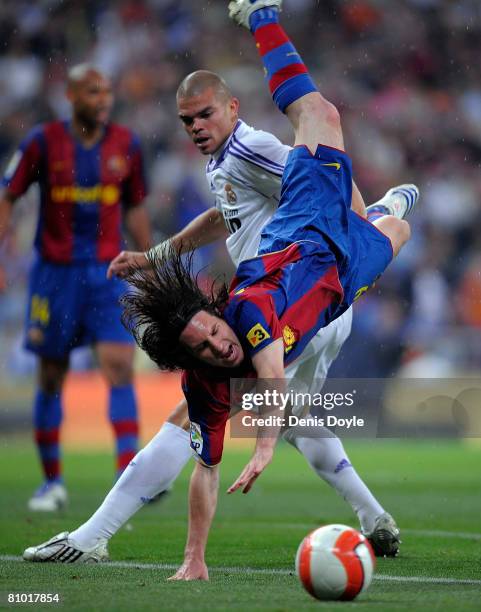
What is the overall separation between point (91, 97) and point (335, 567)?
4.84m

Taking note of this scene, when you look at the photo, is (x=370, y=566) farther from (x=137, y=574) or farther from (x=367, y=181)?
(x=367, y=181)

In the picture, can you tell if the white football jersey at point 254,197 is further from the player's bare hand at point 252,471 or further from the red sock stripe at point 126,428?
the red sock stripe at point 126,428

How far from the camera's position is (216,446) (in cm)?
454

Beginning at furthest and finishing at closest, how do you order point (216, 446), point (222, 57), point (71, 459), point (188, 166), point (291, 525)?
point (222, 57)
point (188, 166)
point (71, 459)
point (291, 525)
point (216, 446)

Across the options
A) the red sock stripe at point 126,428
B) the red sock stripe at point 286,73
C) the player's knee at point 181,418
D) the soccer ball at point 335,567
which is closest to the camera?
the soccer ball at point 335,567

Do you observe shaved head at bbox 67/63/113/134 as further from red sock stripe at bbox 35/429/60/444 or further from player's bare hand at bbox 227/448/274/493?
player's bare hand at bbox 227/448/274/493

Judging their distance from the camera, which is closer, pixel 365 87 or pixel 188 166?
pixel 188 166

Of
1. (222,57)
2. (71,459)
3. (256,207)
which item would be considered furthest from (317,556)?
(222,57)

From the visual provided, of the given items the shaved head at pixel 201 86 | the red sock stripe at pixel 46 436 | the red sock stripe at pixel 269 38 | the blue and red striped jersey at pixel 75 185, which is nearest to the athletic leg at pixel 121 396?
the red sock stripe at pixel 46 436

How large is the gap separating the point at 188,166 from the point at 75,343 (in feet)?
25.4

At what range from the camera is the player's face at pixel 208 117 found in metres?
5.64

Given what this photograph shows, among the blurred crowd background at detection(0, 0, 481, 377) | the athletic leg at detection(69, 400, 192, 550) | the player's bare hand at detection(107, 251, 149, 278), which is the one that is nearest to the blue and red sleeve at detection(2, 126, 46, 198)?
the player's bare hand at detection(107, 251, 149, 278)

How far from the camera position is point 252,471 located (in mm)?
4051

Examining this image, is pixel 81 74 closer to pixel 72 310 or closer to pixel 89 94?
pixel 89 94
